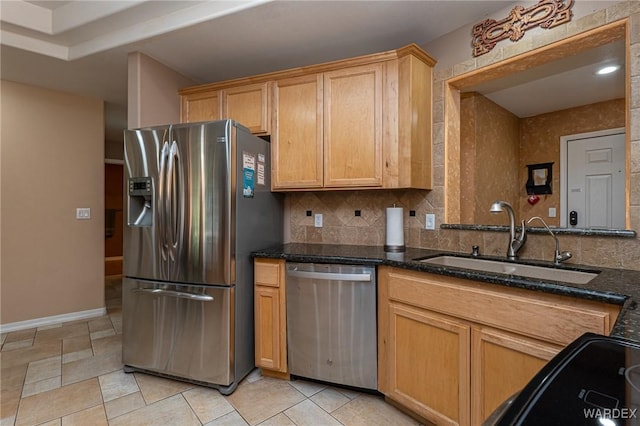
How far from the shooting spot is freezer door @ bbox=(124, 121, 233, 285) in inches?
79.9

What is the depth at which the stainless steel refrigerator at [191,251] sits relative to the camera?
2.04 meters

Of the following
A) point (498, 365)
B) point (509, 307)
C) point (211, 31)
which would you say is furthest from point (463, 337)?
point (211, 31)

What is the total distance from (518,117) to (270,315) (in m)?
3.65

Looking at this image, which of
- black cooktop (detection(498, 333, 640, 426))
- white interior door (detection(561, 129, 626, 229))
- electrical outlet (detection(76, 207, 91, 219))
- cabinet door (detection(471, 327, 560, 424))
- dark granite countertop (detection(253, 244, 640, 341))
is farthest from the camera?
electrical outlet (detection(76, 207, 91, 219))

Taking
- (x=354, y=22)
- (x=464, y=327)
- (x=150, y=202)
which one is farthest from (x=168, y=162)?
(x=464, y=327)

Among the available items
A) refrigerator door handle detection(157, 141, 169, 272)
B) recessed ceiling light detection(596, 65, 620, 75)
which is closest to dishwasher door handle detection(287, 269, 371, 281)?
refrigerator door handle detection(157, 141, 169, 272)

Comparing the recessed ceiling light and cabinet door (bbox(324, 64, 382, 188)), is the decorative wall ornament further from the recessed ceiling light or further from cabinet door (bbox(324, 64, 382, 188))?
the recessed ceiling light

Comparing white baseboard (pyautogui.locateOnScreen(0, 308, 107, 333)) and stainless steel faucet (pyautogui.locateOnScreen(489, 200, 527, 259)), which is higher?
stainless steel faucet (pyautogui.locateOnScreen(489, 200, 527, 259))

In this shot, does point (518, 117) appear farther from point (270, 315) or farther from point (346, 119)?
point (270, 315)

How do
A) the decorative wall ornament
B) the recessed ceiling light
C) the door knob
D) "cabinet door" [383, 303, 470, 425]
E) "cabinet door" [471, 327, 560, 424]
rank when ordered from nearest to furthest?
"cabinet door" [471, 327, 560, 424] → "cabinet door" [383, 303, 470, 425] → the decorative wall ornament → the recessed ceiling light → the door knob

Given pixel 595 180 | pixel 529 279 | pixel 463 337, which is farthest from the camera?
pixel 595 180

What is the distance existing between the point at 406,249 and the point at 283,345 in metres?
1.09

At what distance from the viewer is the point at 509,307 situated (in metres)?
1.36

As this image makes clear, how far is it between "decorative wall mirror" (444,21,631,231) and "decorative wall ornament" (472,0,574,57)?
0.13m
